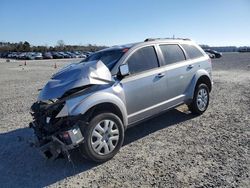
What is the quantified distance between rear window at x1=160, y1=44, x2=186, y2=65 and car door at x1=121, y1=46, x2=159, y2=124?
419mm

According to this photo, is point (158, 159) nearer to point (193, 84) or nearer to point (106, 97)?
point (106, 97)

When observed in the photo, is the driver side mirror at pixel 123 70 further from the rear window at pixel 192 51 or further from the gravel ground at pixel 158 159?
the rear window at pixel 192 51

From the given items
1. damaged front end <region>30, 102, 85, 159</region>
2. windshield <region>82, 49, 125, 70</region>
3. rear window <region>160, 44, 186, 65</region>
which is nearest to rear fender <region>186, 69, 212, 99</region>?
rear window <region>160, 44, 186, 65</region>

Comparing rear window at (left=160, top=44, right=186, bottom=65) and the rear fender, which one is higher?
rear window at (left=160, top=44, right=186, bottom=65)

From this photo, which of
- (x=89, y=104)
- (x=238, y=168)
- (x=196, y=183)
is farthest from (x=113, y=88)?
(x=238, y=168)

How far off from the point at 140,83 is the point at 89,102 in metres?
1.29

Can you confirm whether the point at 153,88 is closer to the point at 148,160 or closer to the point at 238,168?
the point at 148,160

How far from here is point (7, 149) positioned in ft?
17.7

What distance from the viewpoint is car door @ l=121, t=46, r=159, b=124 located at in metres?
5.09

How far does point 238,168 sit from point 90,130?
7.64ft

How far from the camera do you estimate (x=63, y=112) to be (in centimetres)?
421

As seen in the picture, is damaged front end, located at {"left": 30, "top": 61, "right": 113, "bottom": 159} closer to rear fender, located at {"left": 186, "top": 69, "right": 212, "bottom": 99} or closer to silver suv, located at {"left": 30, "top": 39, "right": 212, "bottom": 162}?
silver suv, located at {"left": 30, "top": 39, "right": 212, "bottom": 162}

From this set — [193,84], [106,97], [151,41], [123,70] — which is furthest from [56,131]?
[193,84]

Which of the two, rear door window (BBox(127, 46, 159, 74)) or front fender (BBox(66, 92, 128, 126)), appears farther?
rear door window (BBox(127, 46, 159, 74))
